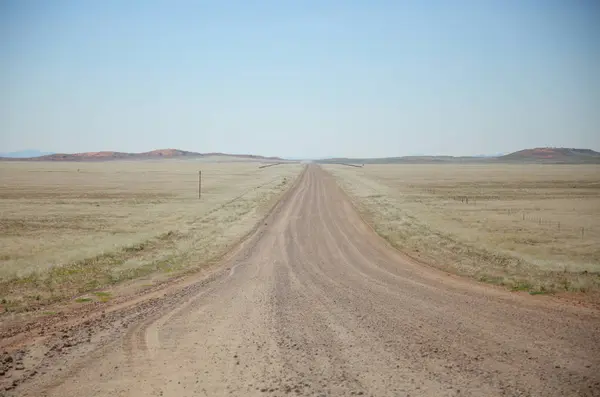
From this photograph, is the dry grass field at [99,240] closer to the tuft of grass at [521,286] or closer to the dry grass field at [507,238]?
the dry grass field at [507,238]

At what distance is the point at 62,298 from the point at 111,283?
2.02 meters

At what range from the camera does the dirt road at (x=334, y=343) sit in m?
7.44

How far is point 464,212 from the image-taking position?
3575 cm

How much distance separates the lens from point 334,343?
9.23 m

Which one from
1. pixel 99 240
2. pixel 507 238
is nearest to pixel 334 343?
pixel 507 238

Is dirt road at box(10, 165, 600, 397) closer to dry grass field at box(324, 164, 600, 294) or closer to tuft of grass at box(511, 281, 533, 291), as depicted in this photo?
tuft of grass at box(511, 281, 533, 291)

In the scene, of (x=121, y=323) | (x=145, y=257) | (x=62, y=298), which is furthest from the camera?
(x=145, y=257)

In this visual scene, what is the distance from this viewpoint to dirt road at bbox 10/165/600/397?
744 centimetres

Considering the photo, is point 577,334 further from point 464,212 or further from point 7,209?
point 7,209

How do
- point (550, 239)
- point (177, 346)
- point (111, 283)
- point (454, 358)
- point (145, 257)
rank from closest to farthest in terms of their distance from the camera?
1. point (454, 358)
2. point (177, 346)
3. point (111, 283)
4. point (145, 257)
5. point (550, 239)

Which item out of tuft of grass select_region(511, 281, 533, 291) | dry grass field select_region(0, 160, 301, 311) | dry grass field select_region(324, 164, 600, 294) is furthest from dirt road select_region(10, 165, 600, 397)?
dry grass field select_region(0, 160, 301, 311)

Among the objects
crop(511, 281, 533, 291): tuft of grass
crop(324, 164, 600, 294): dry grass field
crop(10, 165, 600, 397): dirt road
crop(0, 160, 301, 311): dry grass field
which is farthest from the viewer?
crop(324, 164, 600, 294): dry grass field

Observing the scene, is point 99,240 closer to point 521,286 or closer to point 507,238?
point 521,286

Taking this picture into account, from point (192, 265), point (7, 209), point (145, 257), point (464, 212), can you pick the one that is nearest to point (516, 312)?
point (192, 265)
